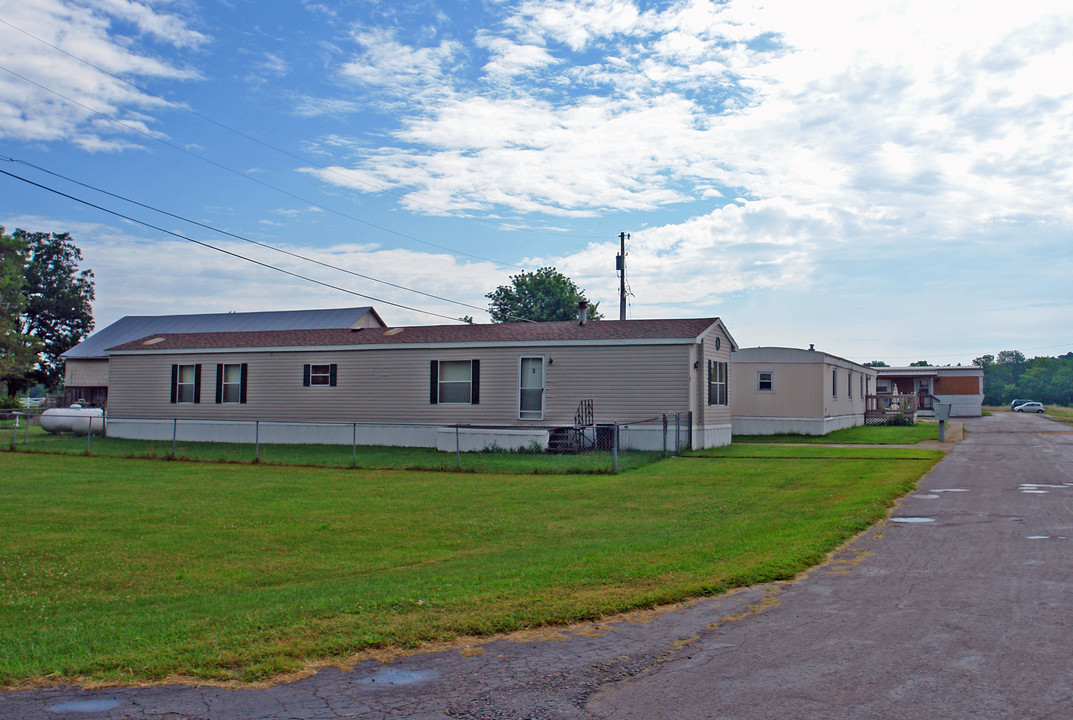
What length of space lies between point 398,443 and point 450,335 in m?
3.69

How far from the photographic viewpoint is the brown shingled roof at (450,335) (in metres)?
23.4

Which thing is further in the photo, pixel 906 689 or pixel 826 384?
pixel 826 384

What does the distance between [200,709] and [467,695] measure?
140 cm

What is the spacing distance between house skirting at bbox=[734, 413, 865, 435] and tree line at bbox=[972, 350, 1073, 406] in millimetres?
85939

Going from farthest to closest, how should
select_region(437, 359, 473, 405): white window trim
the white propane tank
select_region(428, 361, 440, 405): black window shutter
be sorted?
the white propane tank
select_region(428, 361, 440, 405): black window shutter
select_region(437, 359, 473, 405): white window trim

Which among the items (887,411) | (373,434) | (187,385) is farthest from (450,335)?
(887,411)

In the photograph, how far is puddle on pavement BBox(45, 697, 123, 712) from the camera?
14.1ft

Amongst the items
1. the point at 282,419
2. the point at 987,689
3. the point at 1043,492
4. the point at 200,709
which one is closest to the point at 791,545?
the point at 987,689

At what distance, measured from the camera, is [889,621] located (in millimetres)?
5910

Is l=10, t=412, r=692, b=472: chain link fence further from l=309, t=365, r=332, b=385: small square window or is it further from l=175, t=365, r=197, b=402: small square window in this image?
l=309, t=365, r=332, b=385: small square window

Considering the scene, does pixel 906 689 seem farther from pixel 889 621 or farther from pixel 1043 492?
pixel 1043 492

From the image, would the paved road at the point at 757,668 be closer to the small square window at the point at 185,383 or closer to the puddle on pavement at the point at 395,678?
the puddle on pavement at the point at 395,678

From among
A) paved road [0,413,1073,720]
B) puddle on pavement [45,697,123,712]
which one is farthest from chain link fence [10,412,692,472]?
puddle on pavement [45,697,123,712]

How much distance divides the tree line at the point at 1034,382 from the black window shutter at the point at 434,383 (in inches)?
3857
